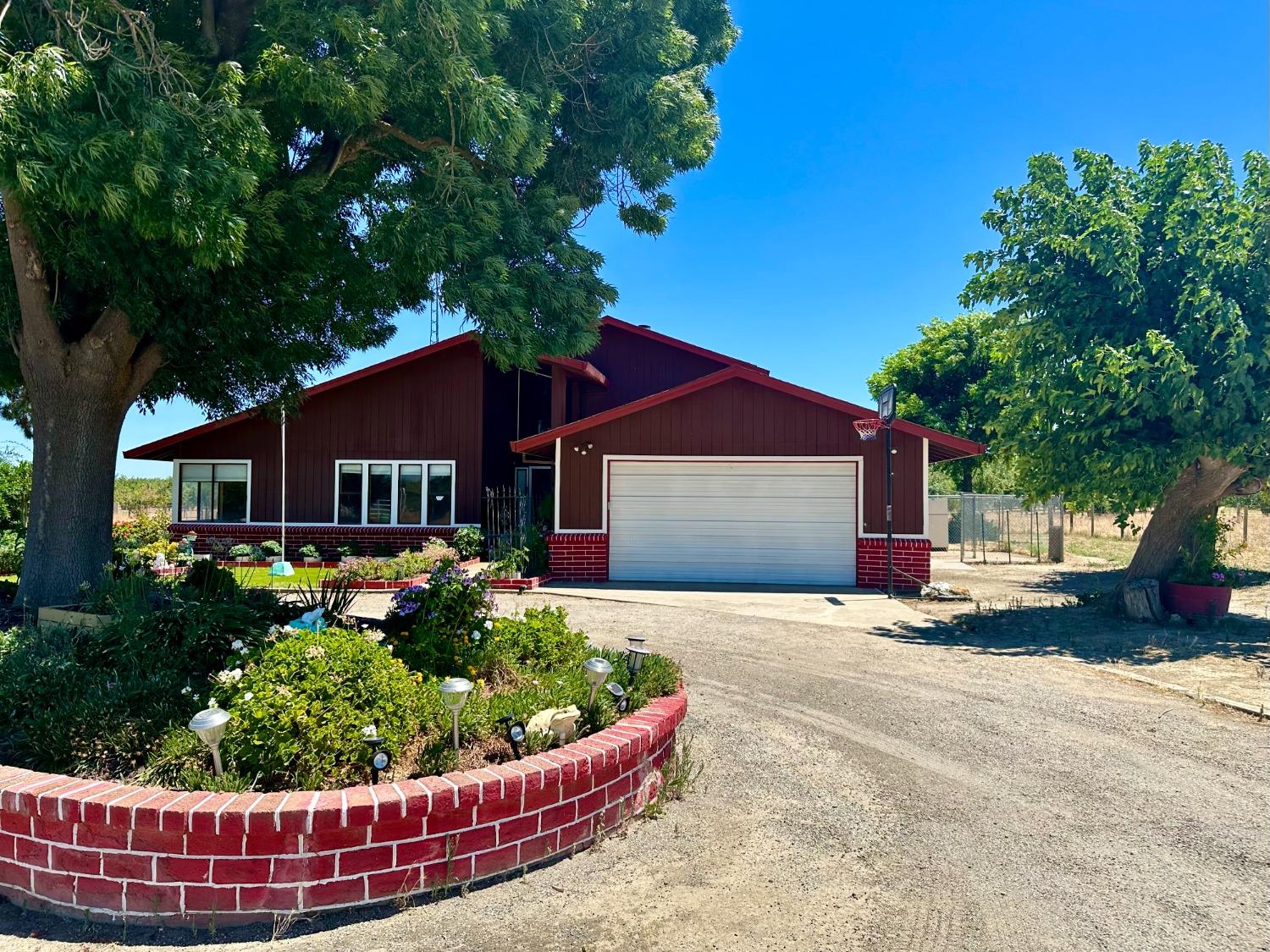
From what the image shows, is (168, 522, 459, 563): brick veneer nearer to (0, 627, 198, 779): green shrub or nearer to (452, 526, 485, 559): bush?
(452, 526, 485, 559): bush

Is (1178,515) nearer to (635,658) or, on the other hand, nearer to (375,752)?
(635,658)

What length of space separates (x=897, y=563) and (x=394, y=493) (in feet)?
38.5

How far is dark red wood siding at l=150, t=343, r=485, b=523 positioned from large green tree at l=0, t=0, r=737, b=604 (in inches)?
397

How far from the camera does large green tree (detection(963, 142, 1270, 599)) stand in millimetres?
9320

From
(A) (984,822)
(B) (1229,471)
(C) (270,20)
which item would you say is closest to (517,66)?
(C) (270,20)

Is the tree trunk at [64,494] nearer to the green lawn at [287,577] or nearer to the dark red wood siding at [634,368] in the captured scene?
the green lawn at [287,577]

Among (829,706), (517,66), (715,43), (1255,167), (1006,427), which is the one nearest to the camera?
(829,706)

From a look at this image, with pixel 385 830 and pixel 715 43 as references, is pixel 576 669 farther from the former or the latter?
pixel 715 43

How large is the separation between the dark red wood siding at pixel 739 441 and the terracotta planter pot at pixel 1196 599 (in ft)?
13.3

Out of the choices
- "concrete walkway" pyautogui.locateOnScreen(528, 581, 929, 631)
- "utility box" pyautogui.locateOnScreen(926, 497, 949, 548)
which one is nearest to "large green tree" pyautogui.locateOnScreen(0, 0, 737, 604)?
"concrete walkway" pyautogui.locateOnScreen(528, 581, 929, 631)

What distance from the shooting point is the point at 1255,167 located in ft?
32.2

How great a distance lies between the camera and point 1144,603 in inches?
399

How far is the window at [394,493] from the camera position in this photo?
18.0 m

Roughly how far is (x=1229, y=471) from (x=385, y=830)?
38.8 feet
